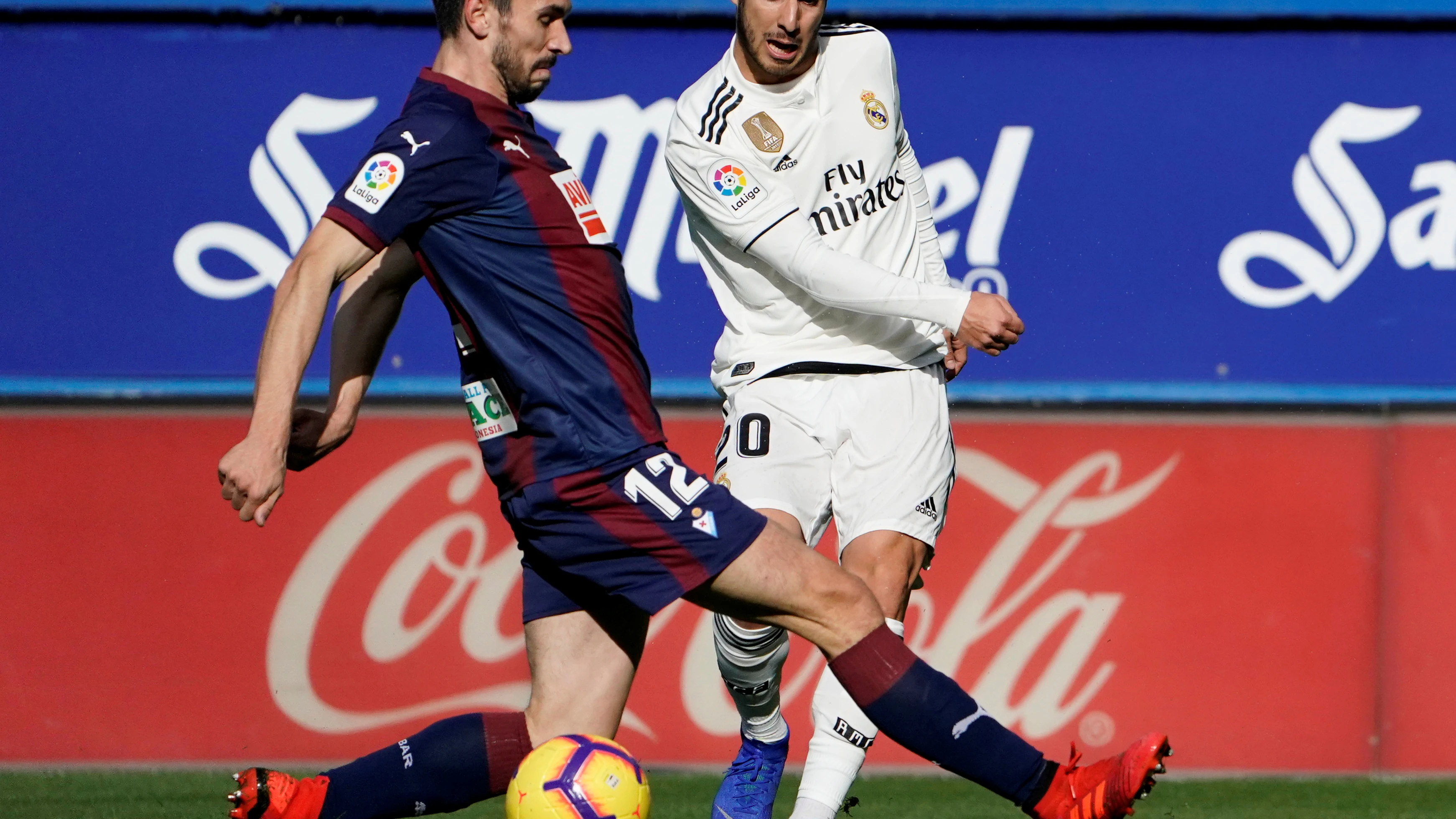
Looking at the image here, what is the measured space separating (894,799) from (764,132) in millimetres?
2630

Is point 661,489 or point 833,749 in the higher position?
point 661,489

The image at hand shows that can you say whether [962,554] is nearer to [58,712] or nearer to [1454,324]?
[1454,324]

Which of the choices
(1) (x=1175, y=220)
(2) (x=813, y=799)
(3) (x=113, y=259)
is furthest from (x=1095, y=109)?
(3) (x=113, y=259)

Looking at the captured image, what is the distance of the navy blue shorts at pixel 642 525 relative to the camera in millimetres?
3395

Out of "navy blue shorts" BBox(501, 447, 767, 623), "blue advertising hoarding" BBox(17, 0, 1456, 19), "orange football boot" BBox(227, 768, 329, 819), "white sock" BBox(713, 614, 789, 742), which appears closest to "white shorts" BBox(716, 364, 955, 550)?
"white sock" BBox(713, 614, 789, 742)

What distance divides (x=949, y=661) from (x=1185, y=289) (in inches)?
67.0

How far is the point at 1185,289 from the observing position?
256 inches

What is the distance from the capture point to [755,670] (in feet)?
14.6

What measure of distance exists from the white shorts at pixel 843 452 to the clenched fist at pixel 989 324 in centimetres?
48

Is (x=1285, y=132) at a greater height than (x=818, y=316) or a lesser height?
greater

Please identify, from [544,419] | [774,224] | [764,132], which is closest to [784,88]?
[764,132]

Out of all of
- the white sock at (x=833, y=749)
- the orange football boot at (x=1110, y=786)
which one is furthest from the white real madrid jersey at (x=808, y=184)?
the orange football boot at (x=1110, y=786)

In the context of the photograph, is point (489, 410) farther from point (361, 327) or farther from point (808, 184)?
point (808, 184)

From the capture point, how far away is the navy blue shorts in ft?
11.1
